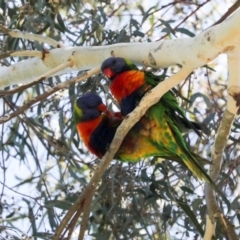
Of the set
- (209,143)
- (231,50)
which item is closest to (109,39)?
(209,143)

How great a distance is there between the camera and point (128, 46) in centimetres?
174

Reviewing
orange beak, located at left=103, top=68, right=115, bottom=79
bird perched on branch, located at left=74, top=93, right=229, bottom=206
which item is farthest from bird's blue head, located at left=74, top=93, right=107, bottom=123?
orange beak, located at left=103, top=68, right=115, bottom=79

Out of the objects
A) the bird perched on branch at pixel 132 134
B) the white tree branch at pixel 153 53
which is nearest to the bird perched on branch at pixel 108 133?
the bird perched on branch at pixel 132 134

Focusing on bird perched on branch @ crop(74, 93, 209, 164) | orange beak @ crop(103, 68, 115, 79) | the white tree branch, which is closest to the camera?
the white tree branch

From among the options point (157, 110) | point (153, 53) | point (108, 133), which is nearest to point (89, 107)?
point (108, 133)

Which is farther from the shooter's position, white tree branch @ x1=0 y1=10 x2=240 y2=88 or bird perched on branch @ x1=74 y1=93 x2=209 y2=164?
bird perched on branch @ x1=74 y1=93 x2=209 y2=164

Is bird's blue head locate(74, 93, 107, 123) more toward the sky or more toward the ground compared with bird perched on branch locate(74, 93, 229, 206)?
more toward the sky

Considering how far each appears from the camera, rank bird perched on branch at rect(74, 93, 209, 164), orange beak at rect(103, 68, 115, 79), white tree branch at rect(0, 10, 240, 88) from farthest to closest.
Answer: bird perched on branch at rect(74, 93, 209, 164)
orange beak at rect(103, 68, 115, 79)
white tree branch at rect(0, 10, 240, 88)

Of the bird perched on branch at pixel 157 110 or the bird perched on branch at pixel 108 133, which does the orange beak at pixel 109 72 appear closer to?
the bird perched on branch at pixel 157 110

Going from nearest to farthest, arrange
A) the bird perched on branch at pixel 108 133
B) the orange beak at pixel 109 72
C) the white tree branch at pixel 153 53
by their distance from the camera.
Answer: the white tree branch at pixel 153 53 < the orange beak at pixel 109 72 < the bird perched on branch at pixel 108 133

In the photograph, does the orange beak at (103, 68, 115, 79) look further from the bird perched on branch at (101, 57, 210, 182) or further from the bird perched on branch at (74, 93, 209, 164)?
the bird perched on branch at (74, 93, 209, 164)

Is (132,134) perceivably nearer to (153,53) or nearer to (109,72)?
(109,72)

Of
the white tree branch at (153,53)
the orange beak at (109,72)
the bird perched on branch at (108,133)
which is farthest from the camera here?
the bird perched on branch at (108,133)

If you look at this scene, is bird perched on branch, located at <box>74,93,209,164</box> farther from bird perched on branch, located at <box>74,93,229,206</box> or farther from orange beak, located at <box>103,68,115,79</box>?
orange beak, located at <box>103,68,115,79</box>
